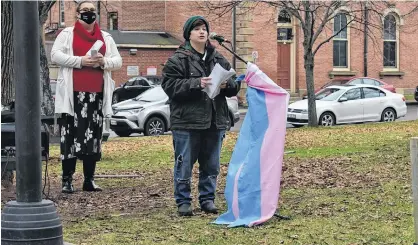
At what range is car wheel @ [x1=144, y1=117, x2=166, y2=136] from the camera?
73.2 ft

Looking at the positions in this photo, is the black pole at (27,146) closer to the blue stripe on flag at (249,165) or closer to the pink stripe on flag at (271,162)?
the blue stripe on flag at (249,165)

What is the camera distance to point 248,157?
720 cm

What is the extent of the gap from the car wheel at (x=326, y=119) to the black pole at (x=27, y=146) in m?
20.1

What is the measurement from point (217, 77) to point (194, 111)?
46 cm

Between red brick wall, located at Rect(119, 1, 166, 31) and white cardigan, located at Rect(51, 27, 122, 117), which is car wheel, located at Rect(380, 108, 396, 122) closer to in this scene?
white cardigan, located at Rect(51, 27, 122, 117)

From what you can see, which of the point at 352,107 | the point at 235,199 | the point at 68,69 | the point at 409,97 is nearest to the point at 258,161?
the point at 235,199

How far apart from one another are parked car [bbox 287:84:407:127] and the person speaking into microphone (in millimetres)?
17813

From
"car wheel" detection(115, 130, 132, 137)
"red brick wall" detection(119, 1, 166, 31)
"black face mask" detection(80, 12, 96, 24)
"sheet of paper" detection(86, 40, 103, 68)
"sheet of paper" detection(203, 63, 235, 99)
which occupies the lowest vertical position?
"car wheel" detection(115, 130, 132, 137)

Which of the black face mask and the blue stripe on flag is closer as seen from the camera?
the blue stripe on flag

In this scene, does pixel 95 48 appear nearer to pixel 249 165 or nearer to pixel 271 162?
pixel 249 165

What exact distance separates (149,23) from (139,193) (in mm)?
35060

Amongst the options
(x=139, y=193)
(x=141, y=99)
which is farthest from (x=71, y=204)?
(x=141, y=99)

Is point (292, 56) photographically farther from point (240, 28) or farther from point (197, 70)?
point (197, 70)

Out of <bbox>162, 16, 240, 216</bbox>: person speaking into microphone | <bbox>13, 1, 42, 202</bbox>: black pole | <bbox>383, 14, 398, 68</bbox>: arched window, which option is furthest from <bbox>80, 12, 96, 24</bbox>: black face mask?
<bbox>383, 14, 398, 68</bbox>: arched window
